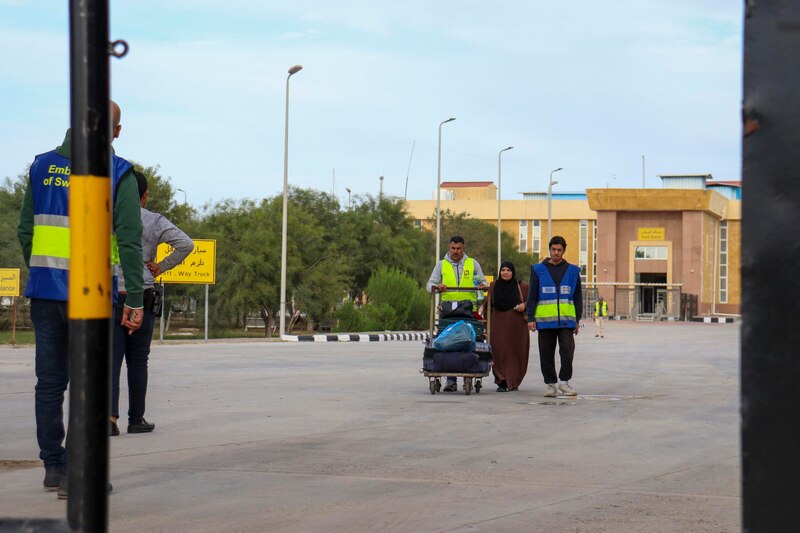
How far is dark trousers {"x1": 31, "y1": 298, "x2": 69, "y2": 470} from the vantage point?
20.5 ft

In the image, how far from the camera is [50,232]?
6.22m

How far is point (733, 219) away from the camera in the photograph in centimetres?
11931

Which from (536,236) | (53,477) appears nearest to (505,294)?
(53,477)

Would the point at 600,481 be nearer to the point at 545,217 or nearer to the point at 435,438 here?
the point at 435,438

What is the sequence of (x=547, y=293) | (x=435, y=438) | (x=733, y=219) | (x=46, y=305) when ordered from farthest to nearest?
(x=733, y=219) < (x=547, y=293) < (x=435, y=438) < (x=46, y=305)

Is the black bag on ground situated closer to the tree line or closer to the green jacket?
the green jacket

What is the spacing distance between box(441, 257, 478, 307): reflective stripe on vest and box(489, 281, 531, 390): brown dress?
2.55ft

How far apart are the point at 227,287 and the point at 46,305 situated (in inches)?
1664

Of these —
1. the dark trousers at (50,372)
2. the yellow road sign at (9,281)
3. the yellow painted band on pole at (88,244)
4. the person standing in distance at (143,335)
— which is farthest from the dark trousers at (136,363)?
the yellow road sign at (9,281)

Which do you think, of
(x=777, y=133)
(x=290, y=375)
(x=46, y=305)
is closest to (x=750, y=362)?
(x=777, y=133)

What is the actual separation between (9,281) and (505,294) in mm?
15358

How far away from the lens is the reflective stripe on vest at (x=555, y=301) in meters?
14.0

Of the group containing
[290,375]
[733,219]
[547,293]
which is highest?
[733,219]

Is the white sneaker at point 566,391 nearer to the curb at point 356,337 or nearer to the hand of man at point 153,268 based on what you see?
the hand of man at point 153,268
